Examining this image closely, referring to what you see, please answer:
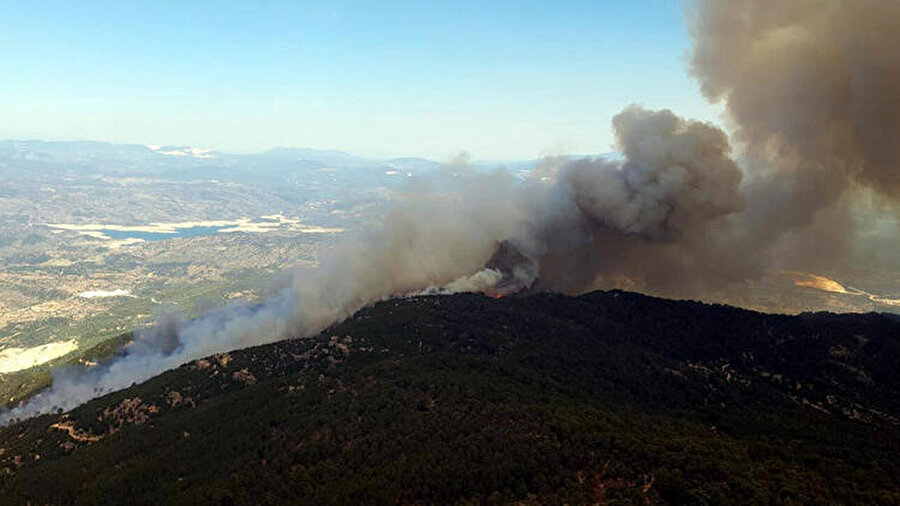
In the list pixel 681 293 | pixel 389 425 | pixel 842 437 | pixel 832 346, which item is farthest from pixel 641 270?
pixel 389 425

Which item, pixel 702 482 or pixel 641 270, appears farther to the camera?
pixel 641 270

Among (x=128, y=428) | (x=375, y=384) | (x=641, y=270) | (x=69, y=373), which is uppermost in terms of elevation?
(x=641, y=270)

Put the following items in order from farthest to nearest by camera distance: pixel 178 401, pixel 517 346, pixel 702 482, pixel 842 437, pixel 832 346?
pixel 832 346, pixel 517 346, pixel 178 401, pixel 842 437, pixel 702 482

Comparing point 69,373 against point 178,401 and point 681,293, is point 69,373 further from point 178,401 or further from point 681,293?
point 681,293

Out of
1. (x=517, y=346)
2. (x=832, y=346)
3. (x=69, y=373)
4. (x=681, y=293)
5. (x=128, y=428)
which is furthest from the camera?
(x=681, y=293)

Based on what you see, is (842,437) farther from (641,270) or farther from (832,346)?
(641,270)

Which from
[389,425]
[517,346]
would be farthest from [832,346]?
[389,425]

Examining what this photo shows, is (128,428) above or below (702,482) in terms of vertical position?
below
